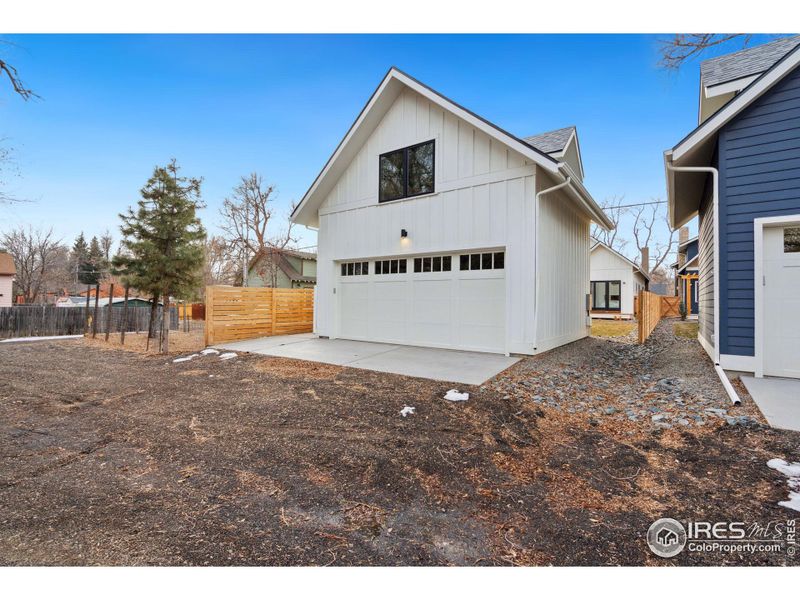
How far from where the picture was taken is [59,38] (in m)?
4.30

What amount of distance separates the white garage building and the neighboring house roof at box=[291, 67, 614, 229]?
3 centimetres

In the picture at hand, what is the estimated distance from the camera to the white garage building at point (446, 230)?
7.45m

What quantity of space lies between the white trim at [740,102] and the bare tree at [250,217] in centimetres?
2140

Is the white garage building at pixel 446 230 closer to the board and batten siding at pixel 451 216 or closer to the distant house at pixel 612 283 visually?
the board and batten siding at pixel 451 216

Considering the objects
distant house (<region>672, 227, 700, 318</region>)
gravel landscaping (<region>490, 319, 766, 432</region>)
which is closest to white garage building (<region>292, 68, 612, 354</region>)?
gravel landscaping (<region>490, 319, 766, 432</region>)

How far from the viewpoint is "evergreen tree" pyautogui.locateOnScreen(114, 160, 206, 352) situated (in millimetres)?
10695

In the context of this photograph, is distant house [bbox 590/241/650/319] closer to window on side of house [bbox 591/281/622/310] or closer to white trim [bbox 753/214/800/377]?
window on side of house [bbox 591/281/622/310]

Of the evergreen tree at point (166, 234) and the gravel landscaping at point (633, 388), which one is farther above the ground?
the evergreen tree at point (166, 234)

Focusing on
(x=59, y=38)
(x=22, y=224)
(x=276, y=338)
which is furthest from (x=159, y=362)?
(x=22, y=224)

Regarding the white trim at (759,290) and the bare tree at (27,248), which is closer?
the white trim at (759,290)

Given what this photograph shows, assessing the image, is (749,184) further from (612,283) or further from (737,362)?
(612,283)

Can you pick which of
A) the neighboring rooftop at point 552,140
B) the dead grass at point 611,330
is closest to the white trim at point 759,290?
the neighboring rooftop at point 552,140
